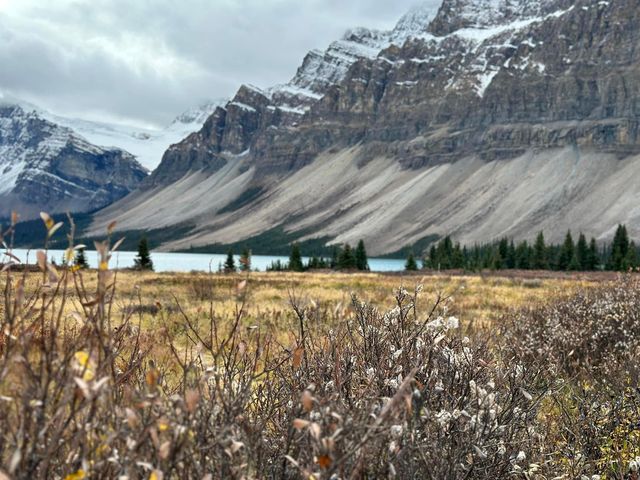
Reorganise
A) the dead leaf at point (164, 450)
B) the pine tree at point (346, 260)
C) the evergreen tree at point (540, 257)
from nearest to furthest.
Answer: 1. the dead leaf at point (164, 450)
2. the pine tree at point (346, 260)
3. the evergreen tree at point (540, 257)

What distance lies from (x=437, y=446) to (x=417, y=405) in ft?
2.76

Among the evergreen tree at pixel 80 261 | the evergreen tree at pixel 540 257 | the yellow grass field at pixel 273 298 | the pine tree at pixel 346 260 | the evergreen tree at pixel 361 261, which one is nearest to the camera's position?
the evergreen tree at pixel 80 261

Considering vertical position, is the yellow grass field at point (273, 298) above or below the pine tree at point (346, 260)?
below

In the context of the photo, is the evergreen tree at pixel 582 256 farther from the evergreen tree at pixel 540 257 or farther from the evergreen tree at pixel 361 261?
the evergreen tree at pixel 361 261

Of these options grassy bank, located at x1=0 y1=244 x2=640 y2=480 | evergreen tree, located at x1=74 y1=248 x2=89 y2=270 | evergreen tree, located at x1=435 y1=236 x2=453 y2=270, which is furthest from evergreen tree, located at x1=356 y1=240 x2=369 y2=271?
grassy bank, located at x1=0 y1=244 x2=640 y2=480

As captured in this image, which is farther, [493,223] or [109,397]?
[493,223]

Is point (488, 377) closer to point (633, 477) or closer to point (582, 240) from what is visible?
point (633, 477)

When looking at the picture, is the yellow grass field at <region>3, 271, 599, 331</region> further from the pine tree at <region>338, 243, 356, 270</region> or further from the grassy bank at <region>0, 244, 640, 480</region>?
the pine tree at <region>338, 243, 356, 270</region>

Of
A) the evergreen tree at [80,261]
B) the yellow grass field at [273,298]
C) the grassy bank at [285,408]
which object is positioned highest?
the evergreen tree at [80,261]

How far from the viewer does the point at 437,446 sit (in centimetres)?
363

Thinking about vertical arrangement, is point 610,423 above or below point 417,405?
below

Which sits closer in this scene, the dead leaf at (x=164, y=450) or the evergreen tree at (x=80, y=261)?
the dead leaf at (x=164, y=450)

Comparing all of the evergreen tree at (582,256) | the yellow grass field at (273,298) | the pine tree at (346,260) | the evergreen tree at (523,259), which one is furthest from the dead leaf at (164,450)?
the evergreen tree at (523,259)

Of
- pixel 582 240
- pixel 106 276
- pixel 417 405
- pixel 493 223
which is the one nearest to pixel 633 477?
pixel 417 405
